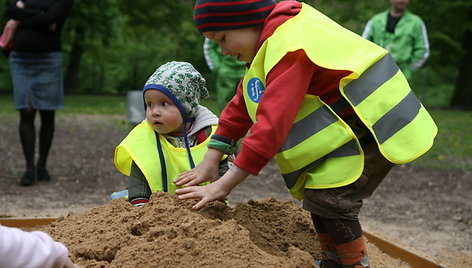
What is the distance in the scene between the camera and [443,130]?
14.0 meters

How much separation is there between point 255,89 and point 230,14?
0.32m

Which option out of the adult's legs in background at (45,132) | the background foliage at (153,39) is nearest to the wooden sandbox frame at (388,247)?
the adult's legs in background at (45,132)

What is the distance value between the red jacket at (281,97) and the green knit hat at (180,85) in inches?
30.7

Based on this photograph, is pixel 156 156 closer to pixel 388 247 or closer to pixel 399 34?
pixel 388 247

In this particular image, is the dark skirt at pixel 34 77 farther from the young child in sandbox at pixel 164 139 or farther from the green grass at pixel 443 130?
the green grass at pixel 443 130

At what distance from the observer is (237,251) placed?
257 cm

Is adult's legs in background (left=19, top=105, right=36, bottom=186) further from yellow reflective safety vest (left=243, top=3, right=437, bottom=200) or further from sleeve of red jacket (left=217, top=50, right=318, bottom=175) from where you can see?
sleeve of red jacket (left=217, top=50, right=318, bottom=175)

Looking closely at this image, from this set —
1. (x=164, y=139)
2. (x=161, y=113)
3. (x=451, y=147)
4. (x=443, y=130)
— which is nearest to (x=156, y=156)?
(x=164, y=139)

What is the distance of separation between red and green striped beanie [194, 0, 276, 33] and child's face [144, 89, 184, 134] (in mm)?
701

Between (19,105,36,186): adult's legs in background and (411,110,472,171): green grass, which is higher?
(19,105,36,186): adult's legs in background

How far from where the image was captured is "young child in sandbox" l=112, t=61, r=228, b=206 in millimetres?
3416

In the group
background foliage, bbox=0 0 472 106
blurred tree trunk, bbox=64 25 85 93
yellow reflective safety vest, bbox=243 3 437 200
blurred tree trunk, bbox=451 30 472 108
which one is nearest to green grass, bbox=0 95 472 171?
blurred tree trunk, bbox=451 30 472 108

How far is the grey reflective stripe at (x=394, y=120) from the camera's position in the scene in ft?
8.84

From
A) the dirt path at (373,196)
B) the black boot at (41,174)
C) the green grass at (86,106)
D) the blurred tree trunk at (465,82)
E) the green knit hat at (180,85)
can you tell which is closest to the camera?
the green knit hat at (180,85)
